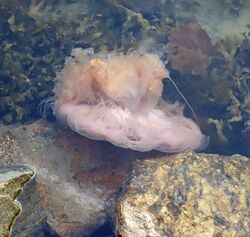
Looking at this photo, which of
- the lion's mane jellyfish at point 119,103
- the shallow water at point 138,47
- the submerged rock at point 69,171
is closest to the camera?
the lion's mane jellyfish at point 119,103

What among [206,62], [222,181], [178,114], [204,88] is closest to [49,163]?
[178,114]

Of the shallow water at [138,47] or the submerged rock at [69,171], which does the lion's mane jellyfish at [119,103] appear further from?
the shallow water at [138,47]

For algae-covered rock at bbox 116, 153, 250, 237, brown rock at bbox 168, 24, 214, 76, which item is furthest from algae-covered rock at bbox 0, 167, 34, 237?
brown rock at bbox 168, 24, 214, 76

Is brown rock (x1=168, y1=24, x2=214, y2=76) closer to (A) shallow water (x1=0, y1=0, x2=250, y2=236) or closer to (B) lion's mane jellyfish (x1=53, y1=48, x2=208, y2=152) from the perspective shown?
(A) shallow water (x1=0, y1=0, x2=250, y2=236)

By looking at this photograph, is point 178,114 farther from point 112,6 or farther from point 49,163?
point 112,6

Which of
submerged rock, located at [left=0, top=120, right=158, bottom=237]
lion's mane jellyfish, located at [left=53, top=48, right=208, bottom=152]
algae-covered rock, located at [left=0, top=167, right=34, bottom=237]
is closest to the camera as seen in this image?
algae-covered rock, located at [left=0, top=167, right=34, bottom=237]

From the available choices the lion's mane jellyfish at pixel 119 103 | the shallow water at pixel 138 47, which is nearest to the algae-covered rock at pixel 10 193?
the lion's mane jellyfish at pixel 119 103
